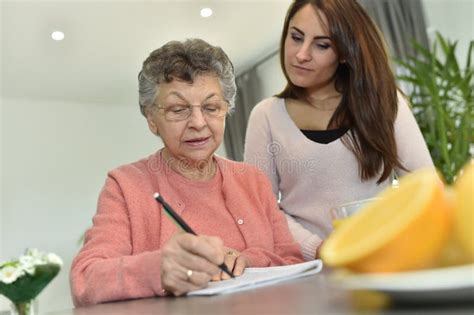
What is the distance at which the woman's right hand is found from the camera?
0.97 meters

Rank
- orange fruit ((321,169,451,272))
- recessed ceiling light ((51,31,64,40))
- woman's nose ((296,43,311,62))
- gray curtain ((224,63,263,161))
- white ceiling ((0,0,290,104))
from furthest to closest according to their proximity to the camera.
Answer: gray curtain ((224,63,263,161)), recessed ceiling light ((51,31,64,40)), white ceiling ((0,0,290,104)), woman's nose ((296,43,311,62)), orange fruit ((321,169,451,272))

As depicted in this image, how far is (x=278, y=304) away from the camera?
686mm

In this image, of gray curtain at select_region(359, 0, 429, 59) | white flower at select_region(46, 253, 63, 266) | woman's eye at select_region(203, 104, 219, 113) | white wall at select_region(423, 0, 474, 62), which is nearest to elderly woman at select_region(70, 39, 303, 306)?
woman's eye at select_region(203, 104, 219, 113)

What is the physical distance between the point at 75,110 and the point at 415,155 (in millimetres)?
6151

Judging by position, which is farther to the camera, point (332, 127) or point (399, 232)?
point (332, 127)

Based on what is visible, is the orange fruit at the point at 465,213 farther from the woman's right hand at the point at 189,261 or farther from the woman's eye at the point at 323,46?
the woman's eye at the point at 323,46

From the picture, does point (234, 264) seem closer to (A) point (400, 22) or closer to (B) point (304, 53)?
(B) point (304, 53)

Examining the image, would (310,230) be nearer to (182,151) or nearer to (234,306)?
(182,151)

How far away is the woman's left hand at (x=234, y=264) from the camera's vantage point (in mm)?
1204

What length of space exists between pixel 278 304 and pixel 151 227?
72 cm

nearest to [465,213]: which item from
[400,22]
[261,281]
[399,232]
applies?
[399,232]

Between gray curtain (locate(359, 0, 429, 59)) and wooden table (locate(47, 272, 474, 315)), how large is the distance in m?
4.02

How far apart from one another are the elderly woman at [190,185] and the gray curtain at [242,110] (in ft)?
17.2

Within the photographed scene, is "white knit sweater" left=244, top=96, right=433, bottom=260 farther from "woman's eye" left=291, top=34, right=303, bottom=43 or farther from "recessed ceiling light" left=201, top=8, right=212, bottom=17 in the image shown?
"recessed ceiling light" left=201, top=8, right=212, bottom=17
